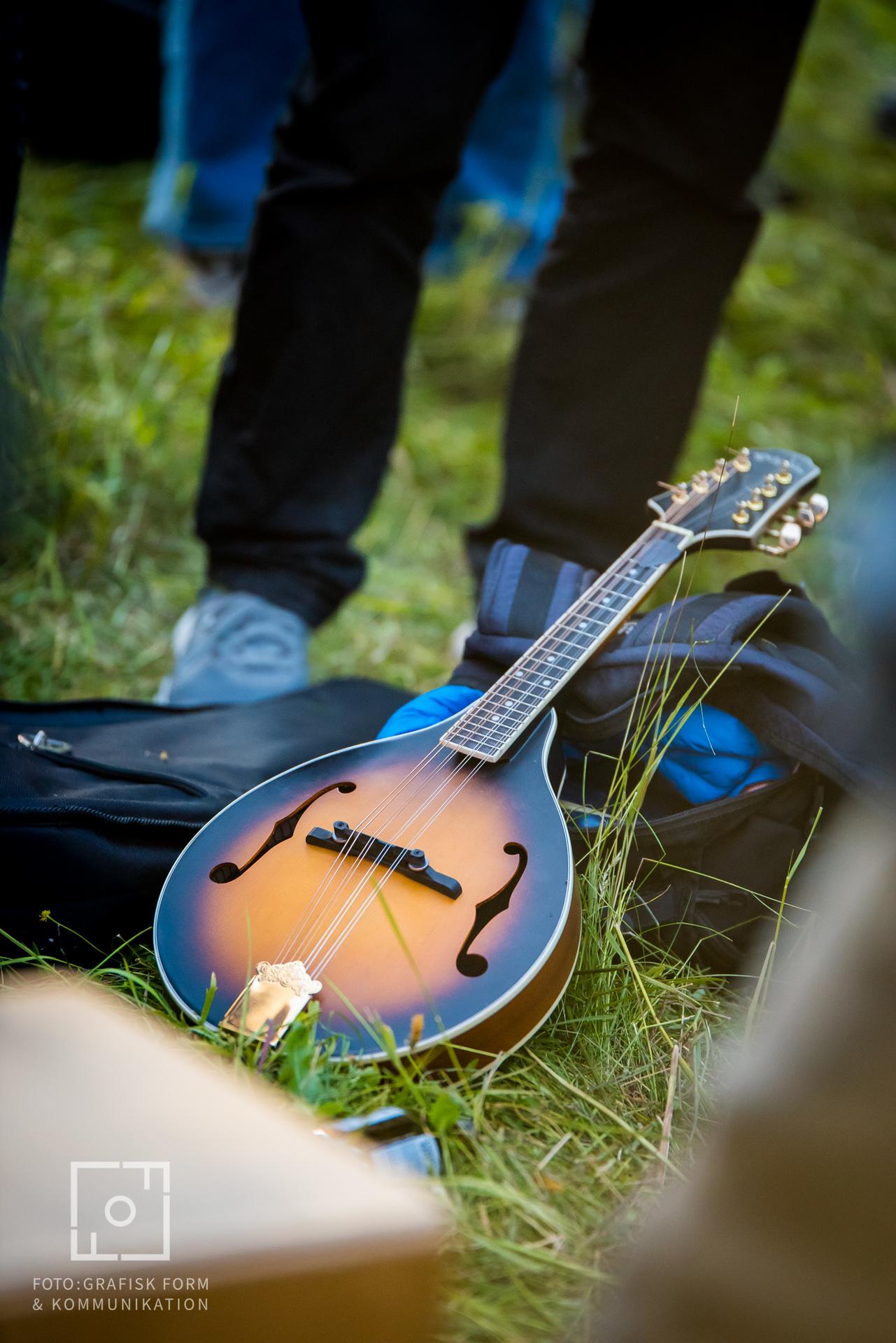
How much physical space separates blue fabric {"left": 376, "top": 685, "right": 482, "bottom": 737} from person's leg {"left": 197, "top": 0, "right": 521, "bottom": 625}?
2.24 ft

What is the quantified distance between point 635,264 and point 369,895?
1543 millimetres

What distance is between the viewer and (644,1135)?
1.06 meters

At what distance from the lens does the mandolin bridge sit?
1049mm

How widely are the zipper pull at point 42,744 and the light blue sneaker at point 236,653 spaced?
40cm

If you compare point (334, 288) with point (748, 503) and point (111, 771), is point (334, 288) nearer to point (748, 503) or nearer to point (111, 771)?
point (748, 503)

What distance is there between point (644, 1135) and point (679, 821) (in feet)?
1.17

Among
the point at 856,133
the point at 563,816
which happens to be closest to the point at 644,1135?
the point at 563,816

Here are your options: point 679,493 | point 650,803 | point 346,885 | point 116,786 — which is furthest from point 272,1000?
point 679,493

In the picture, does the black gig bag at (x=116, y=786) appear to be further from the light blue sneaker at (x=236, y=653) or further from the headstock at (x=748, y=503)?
the headstock at (x=748, y=503)

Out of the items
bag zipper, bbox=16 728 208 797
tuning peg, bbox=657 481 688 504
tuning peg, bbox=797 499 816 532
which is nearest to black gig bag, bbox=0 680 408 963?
bag zipper, bbox=16 728 208 797

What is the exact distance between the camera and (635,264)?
2078 millimetres

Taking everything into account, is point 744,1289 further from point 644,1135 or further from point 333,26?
point 333,26

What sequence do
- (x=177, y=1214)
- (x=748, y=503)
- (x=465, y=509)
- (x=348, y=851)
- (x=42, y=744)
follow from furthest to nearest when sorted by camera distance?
(x=465, y=509) → (x=748, y=503) → (x=42, y=744) → (x=348, y=851) → (x=177, y=1214)

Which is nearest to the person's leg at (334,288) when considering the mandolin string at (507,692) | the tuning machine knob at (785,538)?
the mandolin string at (507,692)
